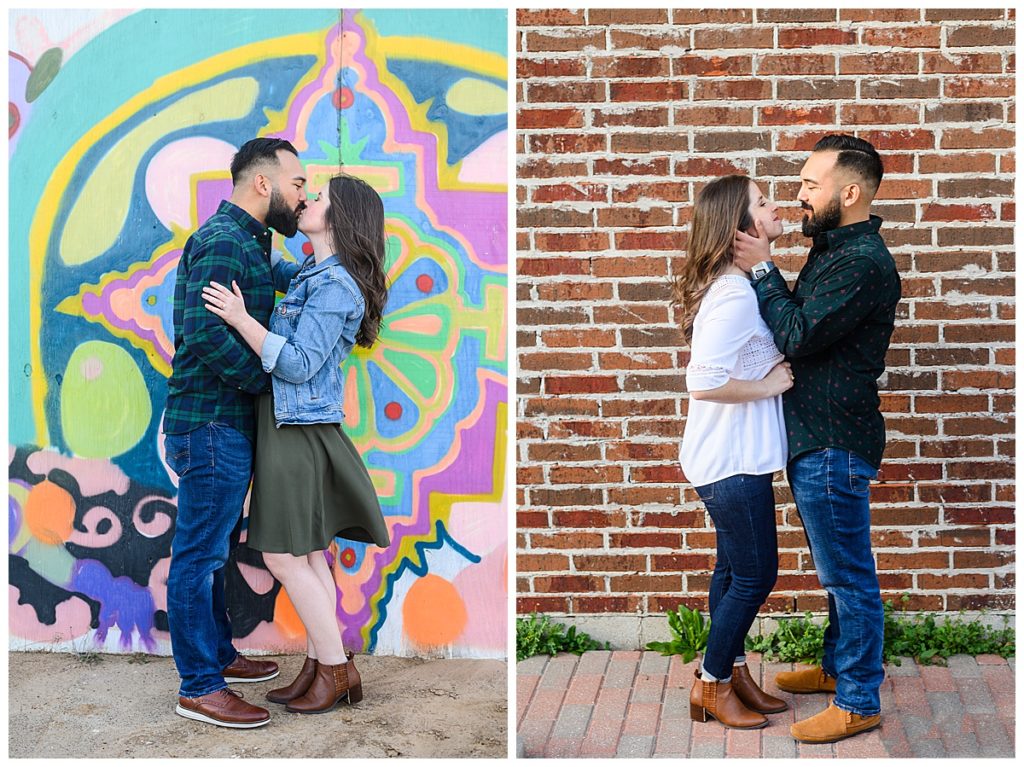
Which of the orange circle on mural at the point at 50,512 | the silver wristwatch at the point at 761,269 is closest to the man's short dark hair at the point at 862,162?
the silver wristwatch at the point at 761,269

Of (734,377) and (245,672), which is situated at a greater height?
(734,377)

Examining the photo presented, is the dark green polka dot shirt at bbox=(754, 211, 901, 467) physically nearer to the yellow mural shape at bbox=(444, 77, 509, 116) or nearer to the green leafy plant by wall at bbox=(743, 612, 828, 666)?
the green leafy plant by wall at bbox=(743, 612, 828, 666)

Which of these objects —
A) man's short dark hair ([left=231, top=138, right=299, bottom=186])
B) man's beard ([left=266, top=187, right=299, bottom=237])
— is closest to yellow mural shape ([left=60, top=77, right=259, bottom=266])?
man's short dark hair ([left=231, top=138, right=299, bottom=186])

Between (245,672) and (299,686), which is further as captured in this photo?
(245,672)

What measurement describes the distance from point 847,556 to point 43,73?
3547 millimetres

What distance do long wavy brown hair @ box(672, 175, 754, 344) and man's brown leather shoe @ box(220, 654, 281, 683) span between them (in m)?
2.18

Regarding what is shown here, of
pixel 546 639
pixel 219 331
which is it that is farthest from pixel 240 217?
pixel 546 639

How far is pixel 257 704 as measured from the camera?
151 inches

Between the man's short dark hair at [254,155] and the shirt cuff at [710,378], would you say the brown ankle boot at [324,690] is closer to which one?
the shirt cuff at [710,378]

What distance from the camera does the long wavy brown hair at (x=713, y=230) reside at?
3410 mm

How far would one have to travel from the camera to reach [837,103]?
4.02m

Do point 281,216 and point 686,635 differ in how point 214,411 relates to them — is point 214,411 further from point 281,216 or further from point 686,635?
point 686,635

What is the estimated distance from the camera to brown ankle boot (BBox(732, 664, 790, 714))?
3643 mm

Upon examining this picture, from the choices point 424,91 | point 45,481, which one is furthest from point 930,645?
point 45,481
